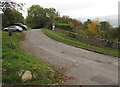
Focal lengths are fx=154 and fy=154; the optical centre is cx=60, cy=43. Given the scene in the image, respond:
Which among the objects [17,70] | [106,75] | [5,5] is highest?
[5,5]

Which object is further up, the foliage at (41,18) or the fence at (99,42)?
the foliage at (41,18)

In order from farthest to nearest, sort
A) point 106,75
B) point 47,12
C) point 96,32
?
point 47,12, point 96,32, point 106,75

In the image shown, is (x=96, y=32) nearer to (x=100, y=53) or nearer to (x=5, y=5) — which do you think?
(x=100, y=53)

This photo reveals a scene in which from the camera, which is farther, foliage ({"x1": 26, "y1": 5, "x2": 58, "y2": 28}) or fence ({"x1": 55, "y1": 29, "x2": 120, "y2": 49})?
foliage ({"x1": 26, "y1": 5, "x2": 58, "y2": 28})

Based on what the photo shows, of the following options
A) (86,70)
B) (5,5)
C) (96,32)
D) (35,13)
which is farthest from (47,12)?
(86,70)

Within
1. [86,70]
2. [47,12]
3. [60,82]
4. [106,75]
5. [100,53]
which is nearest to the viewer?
[60,82]

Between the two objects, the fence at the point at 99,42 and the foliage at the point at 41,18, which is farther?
the foliage at the point at 41,18

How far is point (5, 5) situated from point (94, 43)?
38.3ft

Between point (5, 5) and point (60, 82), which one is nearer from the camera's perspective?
point (60, 82)

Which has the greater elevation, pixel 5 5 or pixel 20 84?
pixel 5 5

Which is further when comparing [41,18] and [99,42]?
[41,18]

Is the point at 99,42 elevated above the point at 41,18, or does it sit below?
below

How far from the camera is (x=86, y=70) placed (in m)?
9.52

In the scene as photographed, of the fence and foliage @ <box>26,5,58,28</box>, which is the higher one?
foliage @ <box>26,5,58,28</box>
